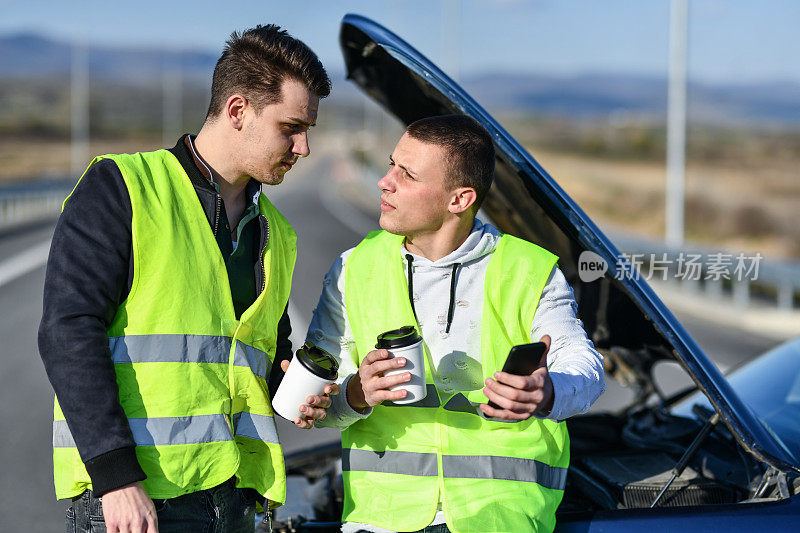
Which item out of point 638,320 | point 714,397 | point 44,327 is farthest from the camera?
point 638,320

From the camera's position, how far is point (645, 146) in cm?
8281

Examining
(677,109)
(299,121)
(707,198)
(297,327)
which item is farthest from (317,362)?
(707,198)

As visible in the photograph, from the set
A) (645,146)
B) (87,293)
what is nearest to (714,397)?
(87,293)

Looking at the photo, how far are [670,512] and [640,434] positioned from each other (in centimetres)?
138

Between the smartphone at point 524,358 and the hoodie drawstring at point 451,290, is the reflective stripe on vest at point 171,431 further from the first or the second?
the smartphone at point 524,358

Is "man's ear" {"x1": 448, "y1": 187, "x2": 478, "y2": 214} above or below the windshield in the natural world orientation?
above

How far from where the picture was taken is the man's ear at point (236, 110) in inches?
100

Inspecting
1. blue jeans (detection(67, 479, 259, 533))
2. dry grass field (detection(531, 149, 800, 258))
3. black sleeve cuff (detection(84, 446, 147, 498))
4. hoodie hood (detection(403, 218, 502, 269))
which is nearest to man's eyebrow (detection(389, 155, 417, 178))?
hoodie hood (detection(403, 218, 502, 269))

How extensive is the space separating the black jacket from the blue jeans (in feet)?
0.53

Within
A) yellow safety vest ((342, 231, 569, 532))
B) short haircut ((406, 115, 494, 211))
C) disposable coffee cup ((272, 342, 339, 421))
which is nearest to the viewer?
disposable coffee cup ((272, 342, 339, 421))

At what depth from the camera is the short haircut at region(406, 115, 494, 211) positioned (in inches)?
112

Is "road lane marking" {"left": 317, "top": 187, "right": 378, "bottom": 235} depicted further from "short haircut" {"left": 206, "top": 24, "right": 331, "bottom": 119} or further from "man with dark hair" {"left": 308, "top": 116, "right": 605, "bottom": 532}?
"short haircut" {"left": 206, "top": 24, "right": 331, "bottom": 119}

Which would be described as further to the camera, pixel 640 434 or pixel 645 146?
pixel 645 146

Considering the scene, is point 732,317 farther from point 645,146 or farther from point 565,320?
point 645,146
